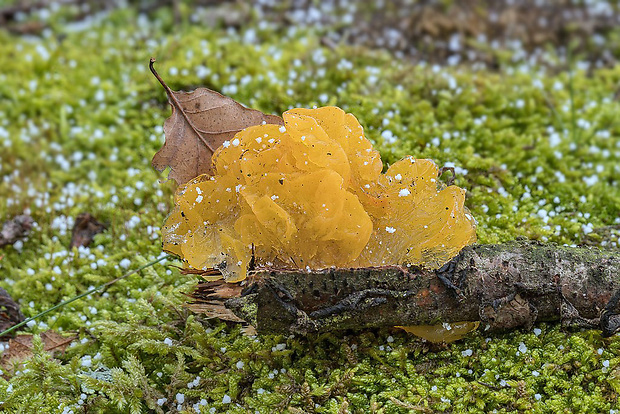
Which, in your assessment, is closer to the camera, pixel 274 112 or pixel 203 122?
pixel 203 122

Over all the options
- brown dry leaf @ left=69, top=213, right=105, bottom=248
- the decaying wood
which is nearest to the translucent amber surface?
the decaying wood

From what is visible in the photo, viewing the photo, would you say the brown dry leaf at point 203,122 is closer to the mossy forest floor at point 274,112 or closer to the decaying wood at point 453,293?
the decaying wood at point 453,293

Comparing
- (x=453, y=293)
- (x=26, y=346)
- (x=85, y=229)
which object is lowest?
(x=26, y=346)

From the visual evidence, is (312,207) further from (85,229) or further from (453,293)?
(85,229)

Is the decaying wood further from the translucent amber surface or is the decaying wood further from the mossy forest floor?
the mossy forest floor

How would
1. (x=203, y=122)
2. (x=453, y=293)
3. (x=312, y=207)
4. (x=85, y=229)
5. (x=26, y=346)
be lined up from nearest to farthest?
(x=312, y=207)
(x=453, y=293)
(x=203, y=122)
(x=26, y=346)
(x=85, y=229)

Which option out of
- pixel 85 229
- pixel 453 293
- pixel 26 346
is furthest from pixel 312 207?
pixel 85 229

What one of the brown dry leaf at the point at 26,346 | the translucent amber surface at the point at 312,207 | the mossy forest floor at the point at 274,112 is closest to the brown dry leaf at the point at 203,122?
the translucent amber surface at the point at 312,207

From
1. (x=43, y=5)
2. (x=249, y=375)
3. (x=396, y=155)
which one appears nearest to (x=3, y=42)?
(x=43, y=5)
